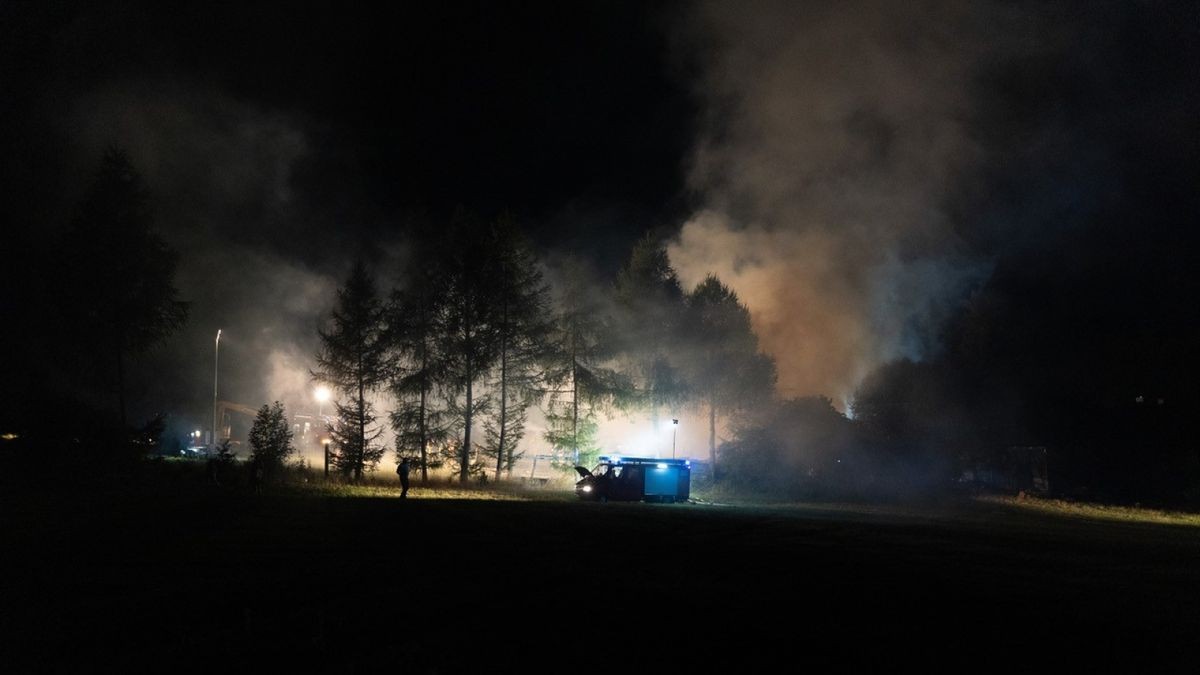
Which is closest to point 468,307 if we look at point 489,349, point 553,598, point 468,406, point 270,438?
point 489,349

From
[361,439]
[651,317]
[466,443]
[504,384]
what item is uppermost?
[651,317]

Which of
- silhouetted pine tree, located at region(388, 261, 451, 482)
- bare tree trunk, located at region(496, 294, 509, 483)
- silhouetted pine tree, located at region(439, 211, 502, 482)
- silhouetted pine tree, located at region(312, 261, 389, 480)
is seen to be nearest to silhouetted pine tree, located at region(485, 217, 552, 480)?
bare tree trunk, located at region(496, 294, 509, 483)

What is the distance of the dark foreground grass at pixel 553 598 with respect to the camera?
771 centimetres

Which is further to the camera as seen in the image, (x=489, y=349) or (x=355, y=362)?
(x=489, y=349)

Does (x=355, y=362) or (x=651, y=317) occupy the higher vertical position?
(x=651, y=317)

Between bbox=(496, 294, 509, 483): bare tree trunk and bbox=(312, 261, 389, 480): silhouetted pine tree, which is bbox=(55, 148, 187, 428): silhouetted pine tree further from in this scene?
bbox=(496, 294, 509, 483): bare tree trunk

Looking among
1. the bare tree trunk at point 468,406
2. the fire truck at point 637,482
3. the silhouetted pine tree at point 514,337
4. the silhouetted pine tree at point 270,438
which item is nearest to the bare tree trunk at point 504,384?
the silhouetted pine tree at point 514,337

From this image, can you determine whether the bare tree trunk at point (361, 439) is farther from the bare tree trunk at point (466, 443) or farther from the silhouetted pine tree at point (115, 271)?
the silhouetted pine tree at point (115, 271)

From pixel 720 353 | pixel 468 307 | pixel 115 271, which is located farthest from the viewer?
pixel 720 353

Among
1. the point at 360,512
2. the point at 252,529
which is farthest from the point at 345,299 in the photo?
the point at 252,529

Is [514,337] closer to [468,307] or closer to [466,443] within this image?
[468,307]

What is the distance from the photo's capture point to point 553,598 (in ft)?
33.3

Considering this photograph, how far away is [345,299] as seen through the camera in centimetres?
3906

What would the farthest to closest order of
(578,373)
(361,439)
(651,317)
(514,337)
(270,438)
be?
(651,317) < (578,373) < (514,337) < (361,439) < (270,438)
